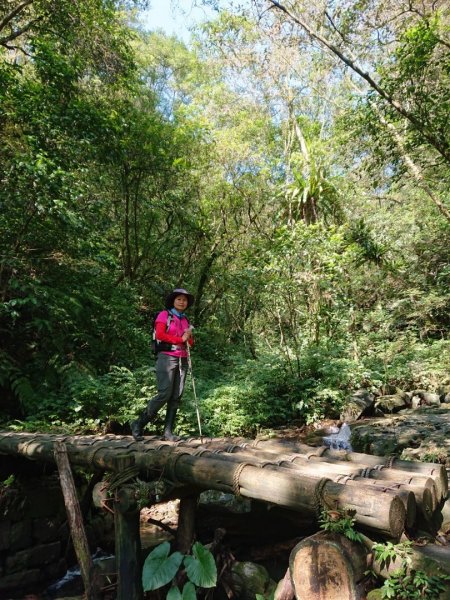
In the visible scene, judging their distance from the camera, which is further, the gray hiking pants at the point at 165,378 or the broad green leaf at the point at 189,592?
the gray hiking pants at the point at 165,378

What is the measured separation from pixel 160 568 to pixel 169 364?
7.38 feet

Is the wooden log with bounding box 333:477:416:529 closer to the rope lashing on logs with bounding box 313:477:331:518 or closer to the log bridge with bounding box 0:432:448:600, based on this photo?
the log bridge with bounding box 0:432:448:600

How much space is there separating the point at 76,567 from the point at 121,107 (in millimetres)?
10731

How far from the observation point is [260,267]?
11734 millimetres

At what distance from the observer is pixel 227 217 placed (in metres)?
16.0

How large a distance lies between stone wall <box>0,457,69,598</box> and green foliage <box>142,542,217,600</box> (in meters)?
3.18

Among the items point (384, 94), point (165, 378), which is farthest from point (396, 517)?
point (384, 94)

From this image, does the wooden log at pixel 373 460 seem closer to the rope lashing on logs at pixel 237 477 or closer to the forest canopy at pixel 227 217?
the rope lashing on logs at pixel 237 477

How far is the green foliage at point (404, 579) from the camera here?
94.4 inches

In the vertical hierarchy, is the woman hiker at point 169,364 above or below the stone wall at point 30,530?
above

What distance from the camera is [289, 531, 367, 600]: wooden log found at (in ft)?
8.07

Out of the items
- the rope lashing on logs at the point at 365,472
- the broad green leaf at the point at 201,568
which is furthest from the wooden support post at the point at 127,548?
the rope lashing on logs at the point at 365,472

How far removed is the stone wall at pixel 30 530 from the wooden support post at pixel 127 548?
262 cm

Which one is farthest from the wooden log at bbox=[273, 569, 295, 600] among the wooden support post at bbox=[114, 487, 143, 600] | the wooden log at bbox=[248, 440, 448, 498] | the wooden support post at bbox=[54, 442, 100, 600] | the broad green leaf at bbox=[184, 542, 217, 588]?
the wooden support post at bbox=[54, 442, 100, 600]
